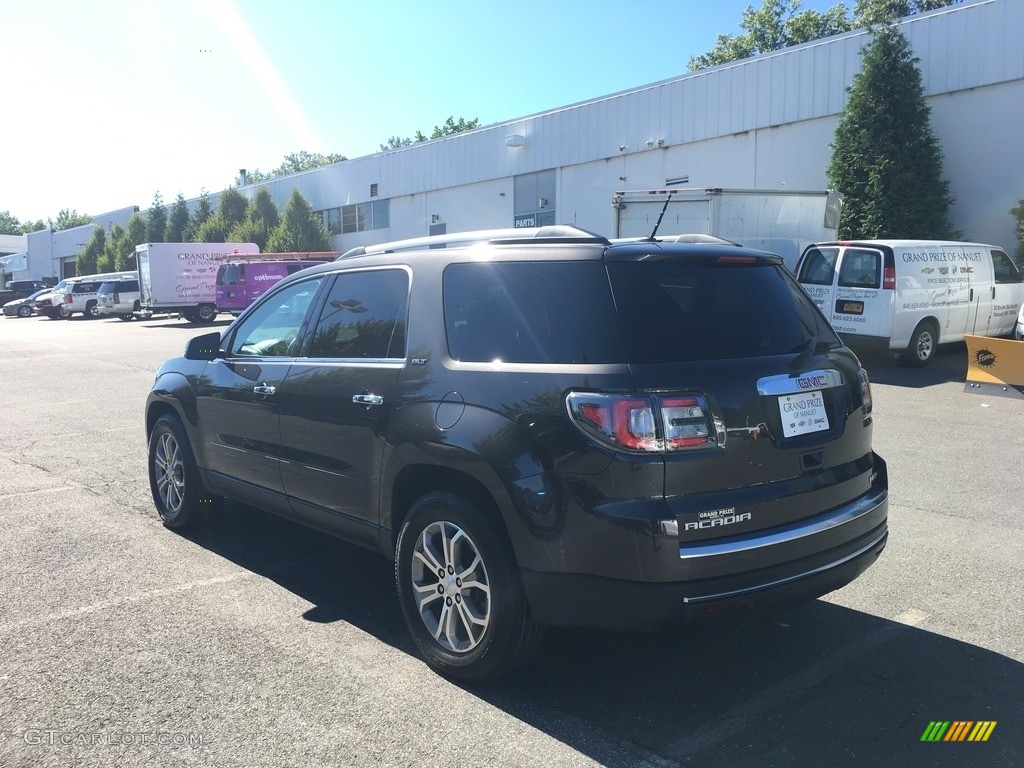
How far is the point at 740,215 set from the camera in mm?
15125

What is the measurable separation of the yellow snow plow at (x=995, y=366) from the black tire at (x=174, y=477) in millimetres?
9595

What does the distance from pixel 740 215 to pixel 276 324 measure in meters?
11.6

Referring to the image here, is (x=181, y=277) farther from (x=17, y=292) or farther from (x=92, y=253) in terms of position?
(x=92, y=253)

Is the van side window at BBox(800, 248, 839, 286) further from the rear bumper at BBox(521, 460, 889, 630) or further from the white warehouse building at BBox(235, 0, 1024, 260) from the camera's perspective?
the rear bumper at BBox(521, 460, 889, 630)

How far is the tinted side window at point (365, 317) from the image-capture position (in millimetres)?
4193

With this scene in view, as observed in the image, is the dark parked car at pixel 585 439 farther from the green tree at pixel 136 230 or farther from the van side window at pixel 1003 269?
the green tree at pixel 136 230

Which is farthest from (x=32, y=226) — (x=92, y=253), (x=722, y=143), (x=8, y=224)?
(x=722, y=143)

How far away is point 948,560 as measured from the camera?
5117mm

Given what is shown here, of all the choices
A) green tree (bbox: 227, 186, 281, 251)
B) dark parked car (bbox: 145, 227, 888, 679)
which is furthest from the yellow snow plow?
green tree (bbox: 227, 186, 281, 251)

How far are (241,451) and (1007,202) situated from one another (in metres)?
18.7

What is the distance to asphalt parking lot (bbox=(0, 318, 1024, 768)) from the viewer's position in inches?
126

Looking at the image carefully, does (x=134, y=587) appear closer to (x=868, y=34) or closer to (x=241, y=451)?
(x=241, y=451)

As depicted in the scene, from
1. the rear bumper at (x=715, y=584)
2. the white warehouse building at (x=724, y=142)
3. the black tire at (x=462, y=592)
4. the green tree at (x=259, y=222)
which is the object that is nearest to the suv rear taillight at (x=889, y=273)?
the white warehouse building at (x=724, y=142)

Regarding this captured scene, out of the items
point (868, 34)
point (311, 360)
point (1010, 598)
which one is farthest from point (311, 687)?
point (868, 34)
